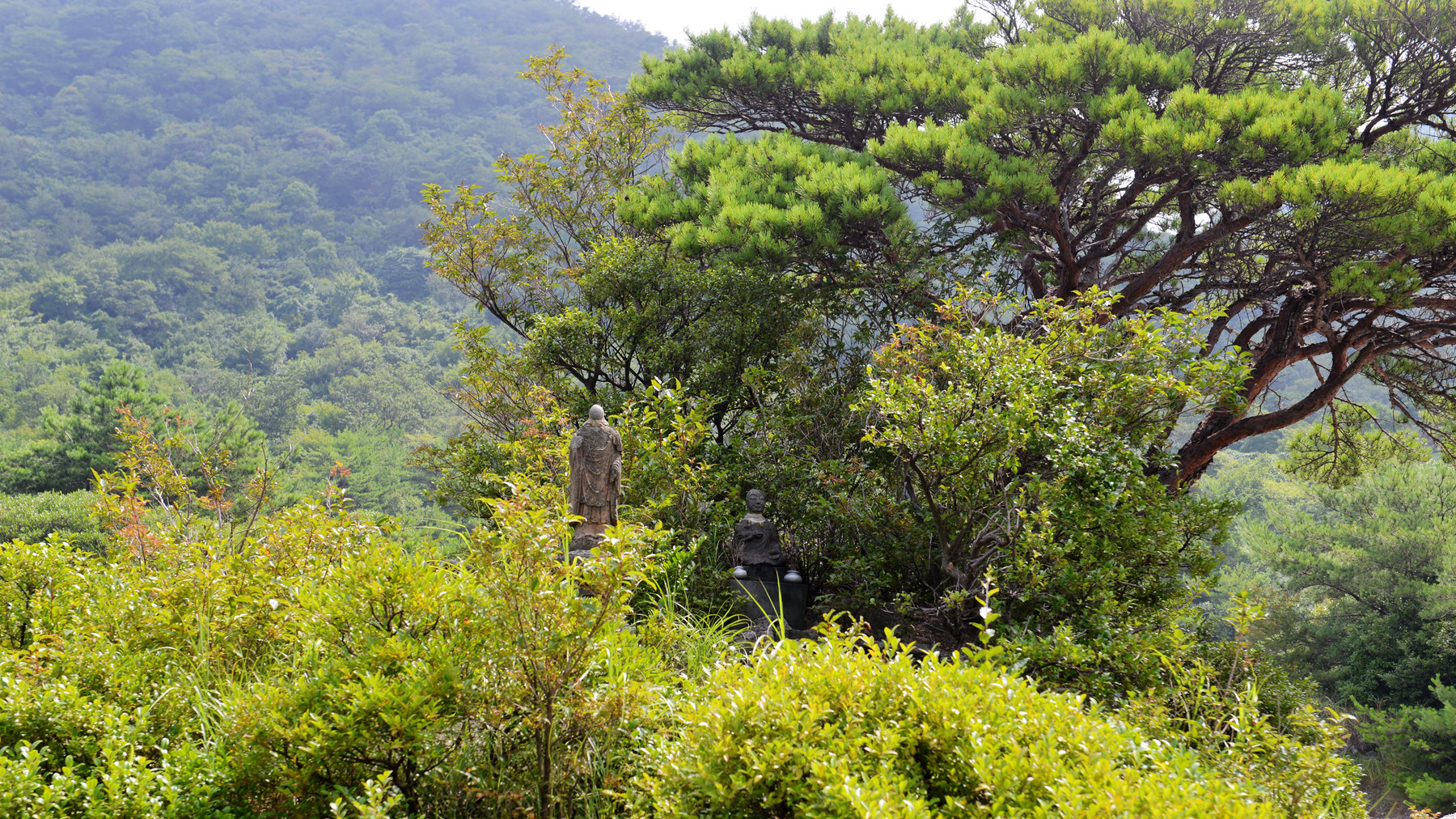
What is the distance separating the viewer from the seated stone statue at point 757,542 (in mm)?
5195

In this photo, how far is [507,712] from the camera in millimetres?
2506

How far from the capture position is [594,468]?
193 inches

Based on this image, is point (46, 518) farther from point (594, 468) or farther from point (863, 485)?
point (863, 485)

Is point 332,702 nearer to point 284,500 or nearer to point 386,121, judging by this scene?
point 284,500

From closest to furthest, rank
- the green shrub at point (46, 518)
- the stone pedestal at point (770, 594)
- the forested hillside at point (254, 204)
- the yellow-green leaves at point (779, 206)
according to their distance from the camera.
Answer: the stone pedestal at point (770, 594) < the yellow-green leaves at point (779, 206) < the green shrub at point (46, 518) < the forested hillside at point (254, 204)

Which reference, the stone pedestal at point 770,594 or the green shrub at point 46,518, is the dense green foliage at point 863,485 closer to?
the green shrub at point 46,518

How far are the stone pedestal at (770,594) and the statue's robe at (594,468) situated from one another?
1.03m

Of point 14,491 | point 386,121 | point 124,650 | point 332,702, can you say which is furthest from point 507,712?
point 386,121

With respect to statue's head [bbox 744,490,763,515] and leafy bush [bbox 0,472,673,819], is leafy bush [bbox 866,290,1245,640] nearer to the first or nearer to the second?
statue's head [bbox 744,490,763,515]

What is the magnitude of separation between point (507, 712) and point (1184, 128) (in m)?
6.42

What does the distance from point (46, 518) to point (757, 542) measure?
1501 cm

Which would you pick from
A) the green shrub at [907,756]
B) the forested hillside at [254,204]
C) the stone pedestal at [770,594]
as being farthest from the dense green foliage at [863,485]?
the forested hillside at [254,204]

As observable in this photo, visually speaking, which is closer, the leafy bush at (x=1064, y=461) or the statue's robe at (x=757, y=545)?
the leafy bush at (x=1064, y=461)

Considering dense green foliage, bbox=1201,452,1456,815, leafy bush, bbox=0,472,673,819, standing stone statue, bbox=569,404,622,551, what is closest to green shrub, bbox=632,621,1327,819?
leafy bush, bbox=0,472,673,819
